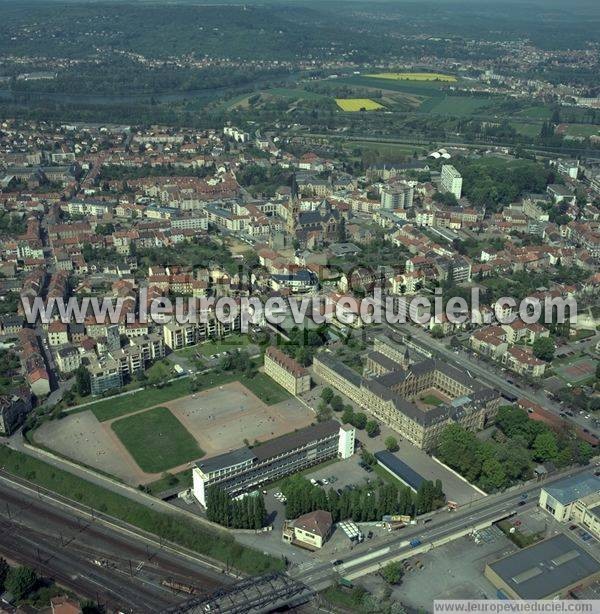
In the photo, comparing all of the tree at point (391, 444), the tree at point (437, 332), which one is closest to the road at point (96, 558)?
the tree at point (391, 444)

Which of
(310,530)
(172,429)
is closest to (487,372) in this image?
(310,530)

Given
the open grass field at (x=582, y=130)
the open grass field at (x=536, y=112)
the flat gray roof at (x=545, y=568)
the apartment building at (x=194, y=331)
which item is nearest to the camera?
the flat gray roof at (x=545, y=568)

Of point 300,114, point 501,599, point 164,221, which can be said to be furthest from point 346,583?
point 300,114

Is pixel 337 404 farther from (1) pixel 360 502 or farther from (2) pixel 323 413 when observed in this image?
(1) pixel 360 502

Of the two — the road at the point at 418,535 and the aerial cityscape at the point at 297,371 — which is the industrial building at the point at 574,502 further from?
the road at the point at 418,535

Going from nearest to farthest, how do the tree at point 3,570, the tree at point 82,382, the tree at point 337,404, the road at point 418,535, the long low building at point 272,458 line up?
the tree at point 3,570
the road at point 418,535
the long low building at point 272,458
the tree at point 337,404
the tree at point 82,382

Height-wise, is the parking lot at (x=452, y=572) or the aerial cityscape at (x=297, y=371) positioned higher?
the aerial cityscape at (x=297, y=371)
